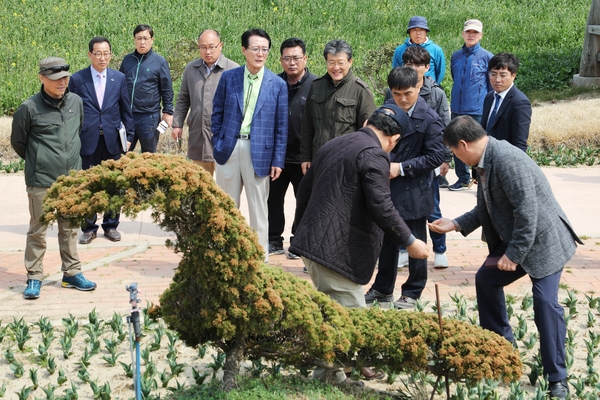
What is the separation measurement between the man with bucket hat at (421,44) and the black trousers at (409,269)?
352 centimetres

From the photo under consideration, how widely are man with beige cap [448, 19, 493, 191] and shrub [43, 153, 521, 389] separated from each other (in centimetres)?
637

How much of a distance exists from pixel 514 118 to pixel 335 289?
9.63ft

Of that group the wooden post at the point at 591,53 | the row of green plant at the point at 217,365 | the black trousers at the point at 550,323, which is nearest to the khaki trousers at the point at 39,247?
the row of green plant at the point at 217,365

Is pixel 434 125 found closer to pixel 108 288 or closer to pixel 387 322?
pixel 387 322

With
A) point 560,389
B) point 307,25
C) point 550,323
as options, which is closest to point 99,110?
point 550,323

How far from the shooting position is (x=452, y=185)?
11.2m

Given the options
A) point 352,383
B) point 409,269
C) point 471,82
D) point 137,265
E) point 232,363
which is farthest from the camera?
point 471,82

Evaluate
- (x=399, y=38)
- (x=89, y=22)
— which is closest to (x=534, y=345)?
(x=399, y=38)

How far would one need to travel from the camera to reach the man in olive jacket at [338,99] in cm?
767

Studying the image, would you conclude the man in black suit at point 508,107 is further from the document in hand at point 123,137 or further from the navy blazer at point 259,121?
the document in hand at point 123,137

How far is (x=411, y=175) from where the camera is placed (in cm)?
689

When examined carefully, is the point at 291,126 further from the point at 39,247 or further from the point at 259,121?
the point at 39,247

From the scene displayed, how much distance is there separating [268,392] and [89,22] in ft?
63.0

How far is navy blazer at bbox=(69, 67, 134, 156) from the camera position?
28.7 feet
